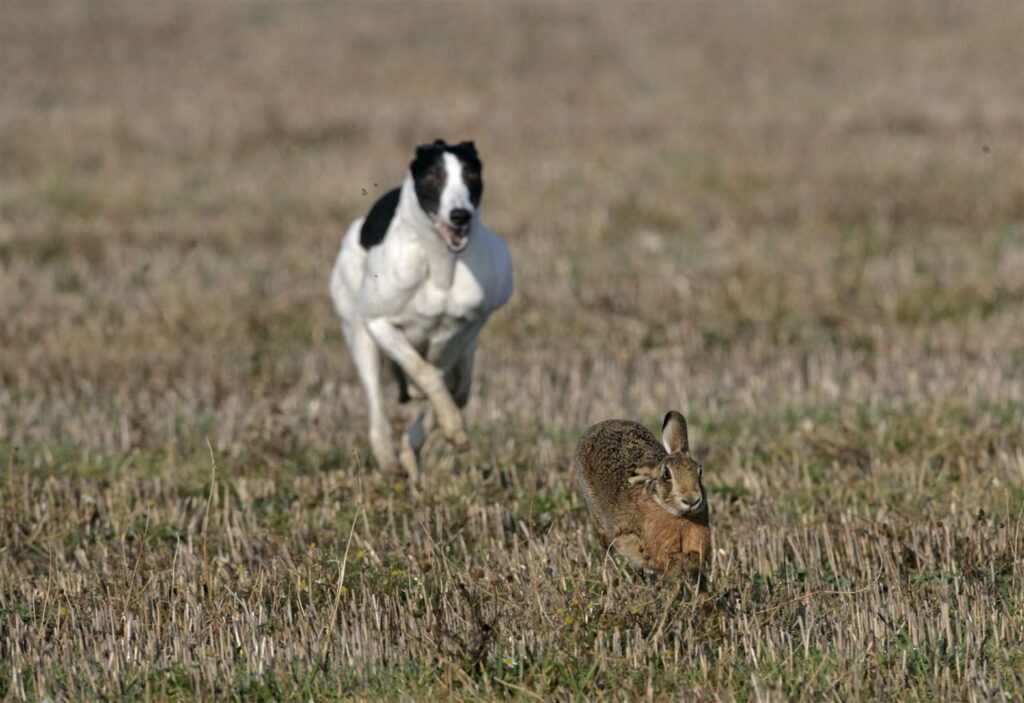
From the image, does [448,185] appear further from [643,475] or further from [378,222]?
[643,475]

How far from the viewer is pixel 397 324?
7.73 meters

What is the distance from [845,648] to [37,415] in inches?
232

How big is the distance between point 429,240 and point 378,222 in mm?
628

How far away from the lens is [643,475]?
195 inches

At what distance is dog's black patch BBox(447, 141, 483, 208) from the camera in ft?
23.6

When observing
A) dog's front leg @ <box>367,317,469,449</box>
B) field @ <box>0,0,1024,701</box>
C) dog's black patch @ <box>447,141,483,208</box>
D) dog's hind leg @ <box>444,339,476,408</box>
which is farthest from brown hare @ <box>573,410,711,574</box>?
dog's hind leg @ <box>444,339,476,408</box>

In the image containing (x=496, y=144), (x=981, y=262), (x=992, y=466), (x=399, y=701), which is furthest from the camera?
(x=496, y=144)

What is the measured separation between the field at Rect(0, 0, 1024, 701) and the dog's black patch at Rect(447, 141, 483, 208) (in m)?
0.52

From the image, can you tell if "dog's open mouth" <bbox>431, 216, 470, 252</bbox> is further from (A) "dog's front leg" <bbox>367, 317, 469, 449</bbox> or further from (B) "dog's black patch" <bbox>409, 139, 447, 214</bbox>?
(A) "dog's front leg" <bbox>367, 317, 469, 449</bbox>

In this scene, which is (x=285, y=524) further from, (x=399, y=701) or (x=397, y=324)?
(x=399, y=701)

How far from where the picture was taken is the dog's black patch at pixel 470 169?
719cm

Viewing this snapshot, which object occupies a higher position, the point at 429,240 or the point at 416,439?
the point at 429,240

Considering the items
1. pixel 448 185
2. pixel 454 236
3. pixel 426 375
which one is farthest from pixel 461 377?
pixel 448 185

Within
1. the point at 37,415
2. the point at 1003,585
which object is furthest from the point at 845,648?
the point at 37,415
